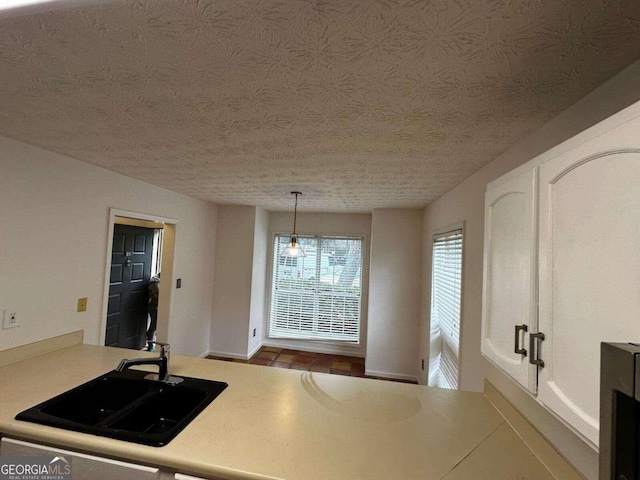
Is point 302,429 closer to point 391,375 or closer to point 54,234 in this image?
point 54,234

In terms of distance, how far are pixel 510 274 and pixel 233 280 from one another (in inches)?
150

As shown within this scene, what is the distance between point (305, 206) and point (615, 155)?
351 centimetres

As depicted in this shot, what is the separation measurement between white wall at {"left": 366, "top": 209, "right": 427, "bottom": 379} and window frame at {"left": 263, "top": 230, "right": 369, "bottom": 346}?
0.55 meters

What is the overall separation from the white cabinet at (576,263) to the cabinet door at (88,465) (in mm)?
1312

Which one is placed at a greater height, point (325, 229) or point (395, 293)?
point (325, 229)

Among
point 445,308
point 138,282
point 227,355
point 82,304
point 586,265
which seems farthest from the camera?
point 227,355

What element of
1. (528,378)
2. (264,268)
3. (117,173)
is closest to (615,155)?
(528,378)

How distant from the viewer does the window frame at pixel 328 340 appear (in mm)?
4457

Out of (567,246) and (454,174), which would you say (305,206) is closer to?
(454,174)

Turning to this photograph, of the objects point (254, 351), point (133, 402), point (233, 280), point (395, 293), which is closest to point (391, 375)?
→ point (395, 293)

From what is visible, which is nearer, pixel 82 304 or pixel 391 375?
pixel 82 304

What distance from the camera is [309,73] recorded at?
96 cm

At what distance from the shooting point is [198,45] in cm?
84

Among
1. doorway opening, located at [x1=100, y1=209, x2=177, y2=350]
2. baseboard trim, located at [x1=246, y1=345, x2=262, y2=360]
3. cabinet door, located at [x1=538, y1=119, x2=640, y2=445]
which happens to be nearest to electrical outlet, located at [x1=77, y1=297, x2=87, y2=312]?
doorway opening, located at [x1=100, y1=209, x2=177, y2=350]
